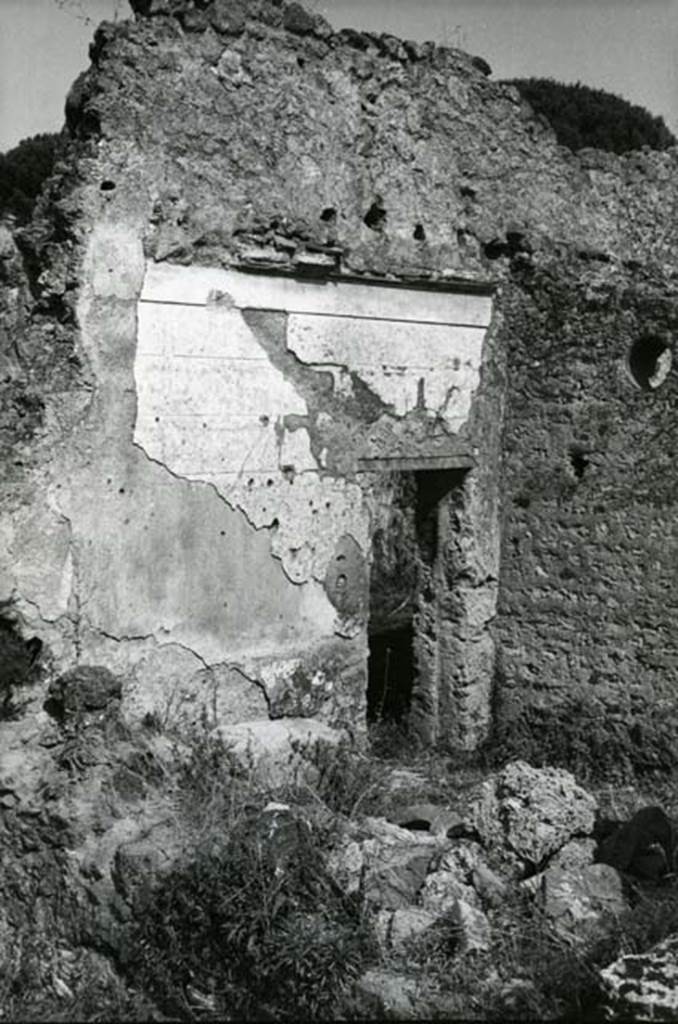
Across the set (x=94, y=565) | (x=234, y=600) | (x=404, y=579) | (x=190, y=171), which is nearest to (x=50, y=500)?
(x=94, y=565)

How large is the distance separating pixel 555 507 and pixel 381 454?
3.97 ft

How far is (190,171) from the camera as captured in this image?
20.4ft

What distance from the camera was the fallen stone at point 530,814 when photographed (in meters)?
5.08

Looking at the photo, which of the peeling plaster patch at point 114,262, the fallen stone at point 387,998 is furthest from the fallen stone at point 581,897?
the peeling plaster patch at point 114,262

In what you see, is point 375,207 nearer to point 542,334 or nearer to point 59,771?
point 542,334

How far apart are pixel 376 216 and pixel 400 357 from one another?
2.80 ft

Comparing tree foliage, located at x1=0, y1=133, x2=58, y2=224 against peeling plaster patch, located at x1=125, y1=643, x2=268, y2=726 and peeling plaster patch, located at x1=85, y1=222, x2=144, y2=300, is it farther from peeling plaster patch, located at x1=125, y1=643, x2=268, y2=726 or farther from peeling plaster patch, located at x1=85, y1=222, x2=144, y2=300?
peeling plaster patch, located at x1=125, y1=643, x2=268, y2=726

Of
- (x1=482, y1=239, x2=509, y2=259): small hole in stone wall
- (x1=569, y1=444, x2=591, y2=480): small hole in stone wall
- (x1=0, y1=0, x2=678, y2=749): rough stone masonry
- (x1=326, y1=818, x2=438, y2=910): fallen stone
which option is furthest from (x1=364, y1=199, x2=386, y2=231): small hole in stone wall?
Answer: (x1=326, y1=818, x2=438, y2=910): fallen stone

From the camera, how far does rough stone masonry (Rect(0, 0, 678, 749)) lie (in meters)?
5.93

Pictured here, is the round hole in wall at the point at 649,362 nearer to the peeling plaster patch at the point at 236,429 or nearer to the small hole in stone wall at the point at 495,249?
the small hole in stone wall at the point at 495,249

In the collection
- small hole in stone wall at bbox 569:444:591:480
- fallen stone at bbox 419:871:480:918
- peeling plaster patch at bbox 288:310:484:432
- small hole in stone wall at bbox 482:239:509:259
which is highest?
small hole in stone wall at bbox 482:239:509:259

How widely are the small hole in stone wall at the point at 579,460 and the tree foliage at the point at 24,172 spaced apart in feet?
38.0

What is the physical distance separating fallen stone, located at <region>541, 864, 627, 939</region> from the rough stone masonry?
2.34 m

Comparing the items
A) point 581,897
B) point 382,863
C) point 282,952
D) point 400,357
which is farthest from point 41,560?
point 581,897
